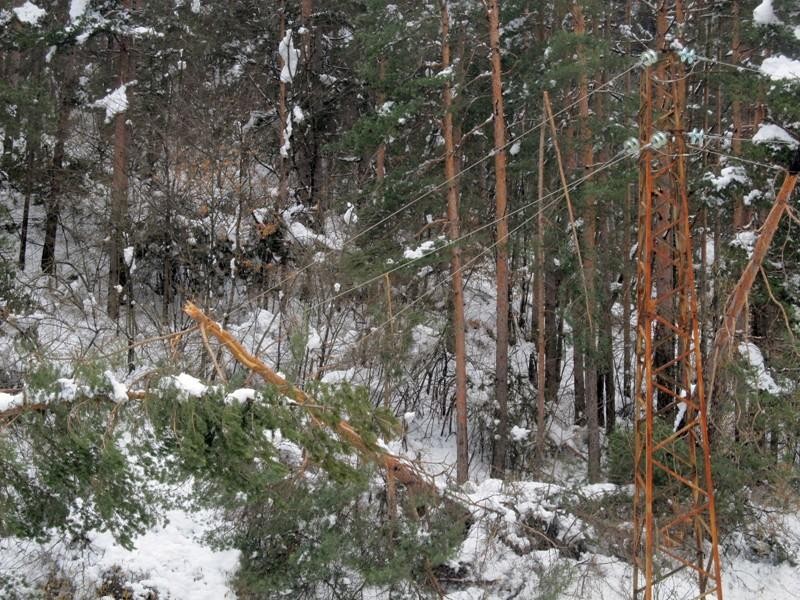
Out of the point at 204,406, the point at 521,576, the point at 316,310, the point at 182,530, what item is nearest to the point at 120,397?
the point at 204,406

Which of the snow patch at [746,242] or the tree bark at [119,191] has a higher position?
the tree bark at [119,191]

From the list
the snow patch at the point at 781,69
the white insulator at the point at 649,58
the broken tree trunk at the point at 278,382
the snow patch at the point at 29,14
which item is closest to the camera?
the white insulator at the point at 649,58

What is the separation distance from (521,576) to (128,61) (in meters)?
14.5

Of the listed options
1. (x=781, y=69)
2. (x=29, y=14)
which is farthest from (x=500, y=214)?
(x=29, y=14)

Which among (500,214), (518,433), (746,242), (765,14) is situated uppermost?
(765,14)

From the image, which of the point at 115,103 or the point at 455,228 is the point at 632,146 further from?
the point at 115,103

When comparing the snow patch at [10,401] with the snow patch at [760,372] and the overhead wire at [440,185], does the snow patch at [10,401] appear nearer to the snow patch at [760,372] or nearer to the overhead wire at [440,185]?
the overhead wire at [440,185]

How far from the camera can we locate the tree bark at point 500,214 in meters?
13.4

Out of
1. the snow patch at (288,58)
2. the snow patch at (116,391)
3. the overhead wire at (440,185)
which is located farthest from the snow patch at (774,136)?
the snow patch at (288,58)

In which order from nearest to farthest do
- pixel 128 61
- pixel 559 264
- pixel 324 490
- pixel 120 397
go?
pixel 120 397
pixel 324 490
pixel 559 264
pixel 128 61

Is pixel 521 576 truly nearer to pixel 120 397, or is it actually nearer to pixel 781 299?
pixel 781 299

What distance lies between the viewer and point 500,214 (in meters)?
13.8

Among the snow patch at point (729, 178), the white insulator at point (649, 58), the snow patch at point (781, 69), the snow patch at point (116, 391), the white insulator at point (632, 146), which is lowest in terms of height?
the snow patch at point (116, 391)

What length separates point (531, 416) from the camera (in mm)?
17391
